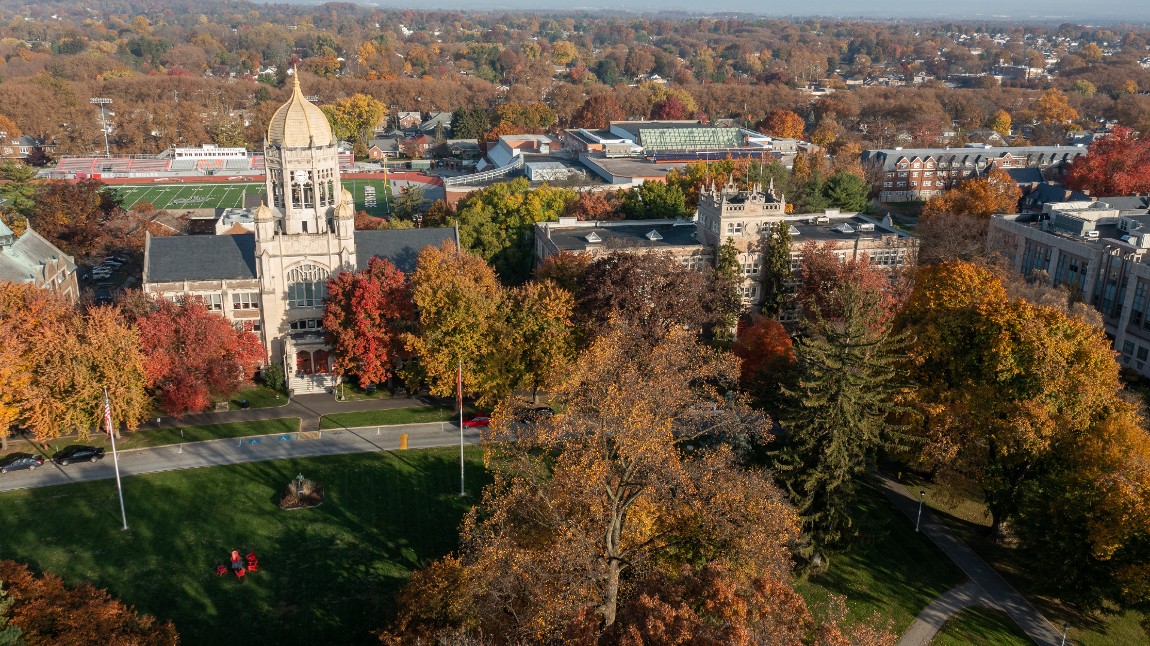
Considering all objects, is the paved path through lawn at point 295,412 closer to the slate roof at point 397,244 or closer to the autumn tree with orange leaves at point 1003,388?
the slate roof at point 397,244

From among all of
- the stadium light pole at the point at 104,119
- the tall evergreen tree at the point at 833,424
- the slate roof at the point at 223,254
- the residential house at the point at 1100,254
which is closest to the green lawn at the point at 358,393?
the slate roof at the point at 223,254

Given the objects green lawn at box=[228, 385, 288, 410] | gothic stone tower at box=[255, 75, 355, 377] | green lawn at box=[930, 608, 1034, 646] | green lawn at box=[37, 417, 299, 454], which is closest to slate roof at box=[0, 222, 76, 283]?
green lawn at box=[37, 417, 299, 454]

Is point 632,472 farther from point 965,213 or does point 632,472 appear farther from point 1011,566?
point 965,213

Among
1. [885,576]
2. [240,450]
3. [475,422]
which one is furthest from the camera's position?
[475,422]

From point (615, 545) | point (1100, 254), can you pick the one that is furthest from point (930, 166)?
point (615, 545)

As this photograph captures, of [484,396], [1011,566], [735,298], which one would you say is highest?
[735,298]

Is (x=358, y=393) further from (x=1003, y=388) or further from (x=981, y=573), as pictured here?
(x=1003, y=388)

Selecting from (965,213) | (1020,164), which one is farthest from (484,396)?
(1020,164)
